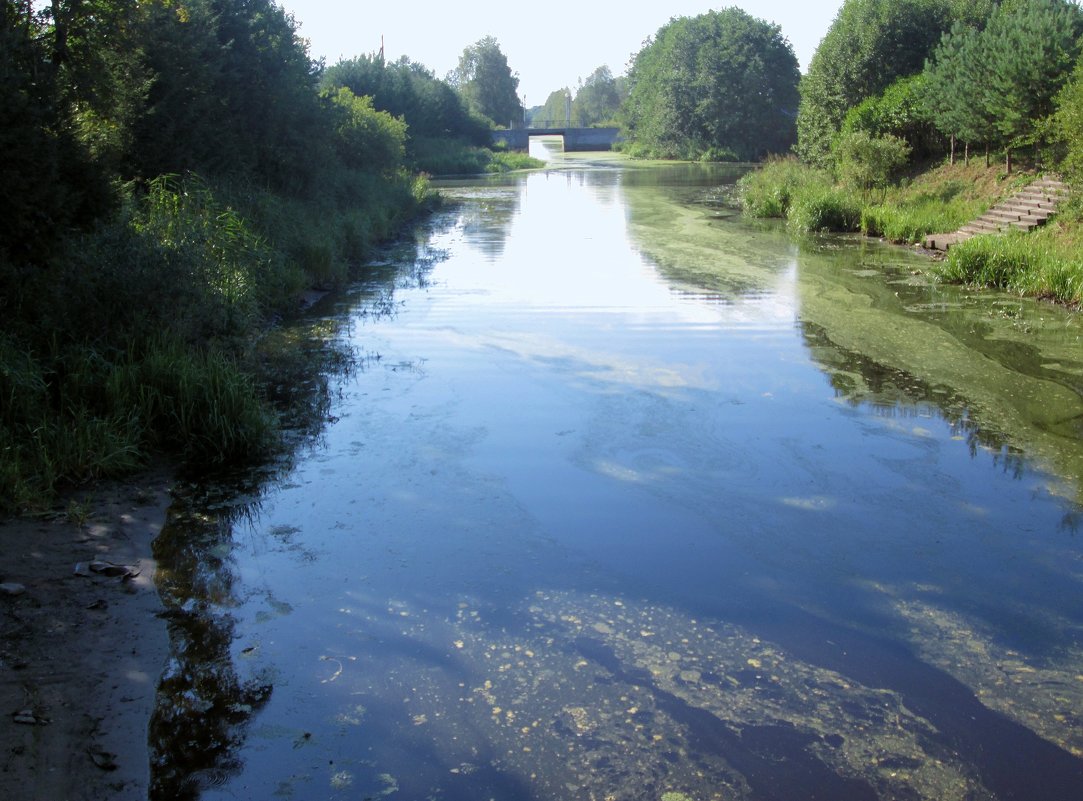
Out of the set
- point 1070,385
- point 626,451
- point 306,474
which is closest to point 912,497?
point 626,451

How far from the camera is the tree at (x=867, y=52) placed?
28625 mm

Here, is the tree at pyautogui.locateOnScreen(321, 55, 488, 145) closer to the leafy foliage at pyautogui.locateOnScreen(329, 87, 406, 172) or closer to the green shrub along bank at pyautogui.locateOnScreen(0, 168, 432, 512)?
the leafy foliage at pyautogui.locateOnScreen(329, 87, 406, 172)

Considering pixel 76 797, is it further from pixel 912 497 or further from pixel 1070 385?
pixel 1070 385

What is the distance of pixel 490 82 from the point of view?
88.7 meters

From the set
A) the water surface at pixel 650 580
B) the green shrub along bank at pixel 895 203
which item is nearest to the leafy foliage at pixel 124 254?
the water surface at pixel 650 580

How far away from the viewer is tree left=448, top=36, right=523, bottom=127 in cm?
8806

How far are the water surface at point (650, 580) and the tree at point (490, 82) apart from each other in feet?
267

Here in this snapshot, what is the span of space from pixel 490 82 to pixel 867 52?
64.1m

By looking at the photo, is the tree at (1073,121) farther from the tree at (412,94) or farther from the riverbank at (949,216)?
the tree at (412,94)

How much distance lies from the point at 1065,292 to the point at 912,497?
7379 mm

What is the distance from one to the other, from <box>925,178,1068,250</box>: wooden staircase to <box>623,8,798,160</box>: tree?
140 feet

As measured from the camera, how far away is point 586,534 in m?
5.85

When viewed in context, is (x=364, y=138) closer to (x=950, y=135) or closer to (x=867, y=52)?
(x=950, y=135)

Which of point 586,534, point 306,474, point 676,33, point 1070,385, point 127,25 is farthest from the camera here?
point 676,33
